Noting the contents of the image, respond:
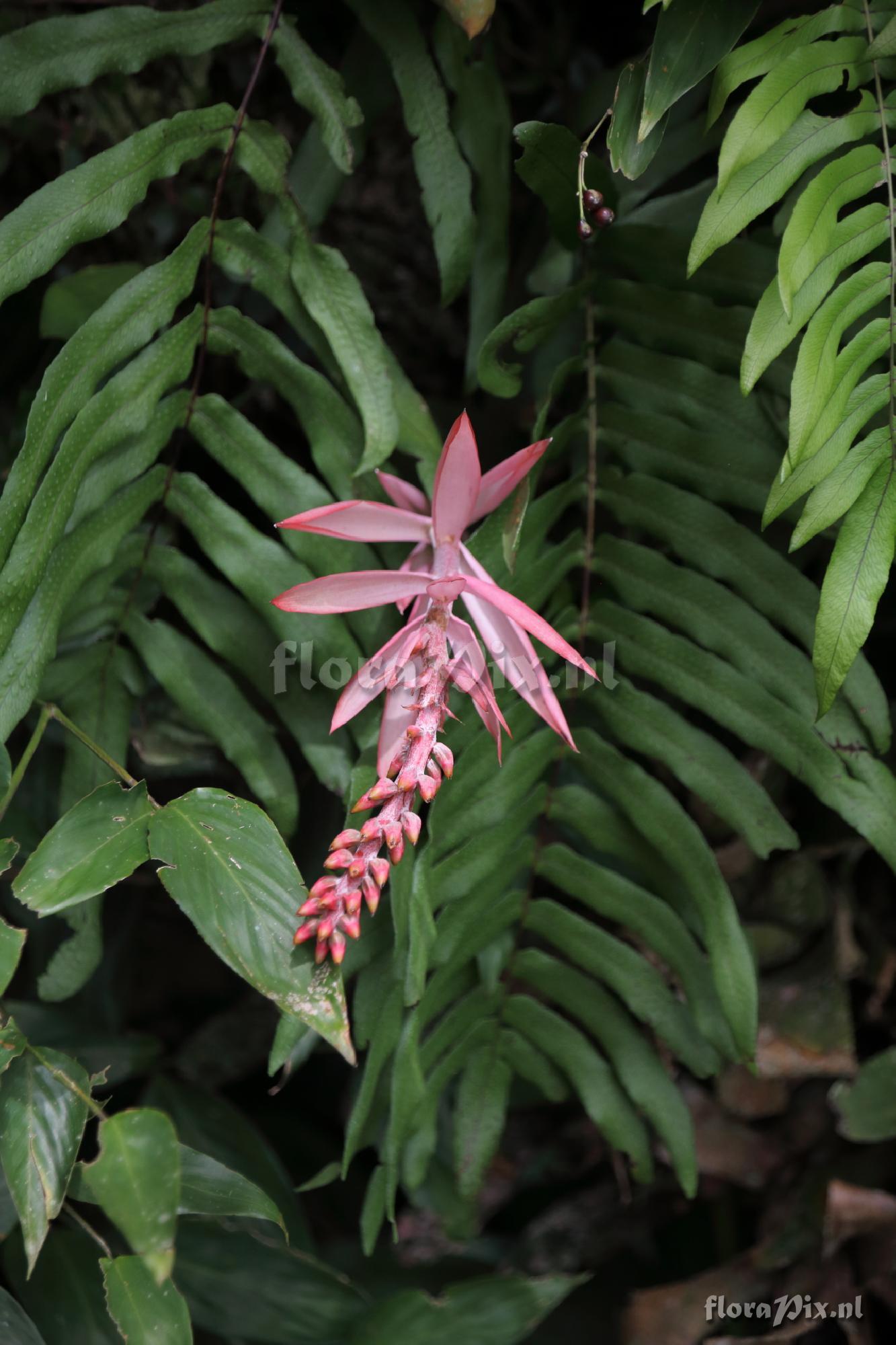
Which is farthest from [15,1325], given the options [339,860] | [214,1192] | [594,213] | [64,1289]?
[594,213]

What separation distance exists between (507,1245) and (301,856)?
27.4 inches

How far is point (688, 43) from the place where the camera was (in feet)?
2.36

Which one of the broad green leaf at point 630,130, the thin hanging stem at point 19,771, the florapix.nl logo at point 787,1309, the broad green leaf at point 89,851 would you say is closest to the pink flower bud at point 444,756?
the broad green leaf at point 89,851

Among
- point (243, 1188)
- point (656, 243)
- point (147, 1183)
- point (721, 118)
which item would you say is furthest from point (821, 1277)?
point (721, 118)

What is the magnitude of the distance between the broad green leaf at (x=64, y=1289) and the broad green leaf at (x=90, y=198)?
99 centimetres

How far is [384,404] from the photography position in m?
0.81

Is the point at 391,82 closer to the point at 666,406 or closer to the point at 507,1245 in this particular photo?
the point at 666,406

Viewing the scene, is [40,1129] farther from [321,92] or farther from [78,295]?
[321,92]

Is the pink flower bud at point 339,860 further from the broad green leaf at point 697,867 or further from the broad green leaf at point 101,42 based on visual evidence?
the broad green leaf at point 101,42

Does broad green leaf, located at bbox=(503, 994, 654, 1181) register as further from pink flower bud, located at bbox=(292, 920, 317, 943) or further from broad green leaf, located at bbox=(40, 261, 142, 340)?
broad green leaf, located at bbox=(40, 261, 142, 340)

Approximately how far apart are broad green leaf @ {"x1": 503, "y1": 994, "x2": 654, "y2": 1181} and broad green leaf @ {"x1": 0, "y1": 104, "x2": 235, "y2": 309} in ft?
2.53

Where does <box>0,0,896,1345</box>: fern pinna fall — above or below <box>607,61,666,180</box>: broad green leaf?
below

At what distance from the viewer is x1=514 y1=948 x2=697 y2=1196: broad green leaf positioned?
94cm

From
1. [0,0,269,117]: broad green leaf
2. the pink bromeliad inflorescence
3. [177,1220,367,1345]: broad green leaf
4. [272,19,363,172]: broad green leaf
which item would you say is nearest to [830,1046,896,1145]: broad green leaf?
[177,1220,367,1345]: broad green leaf
